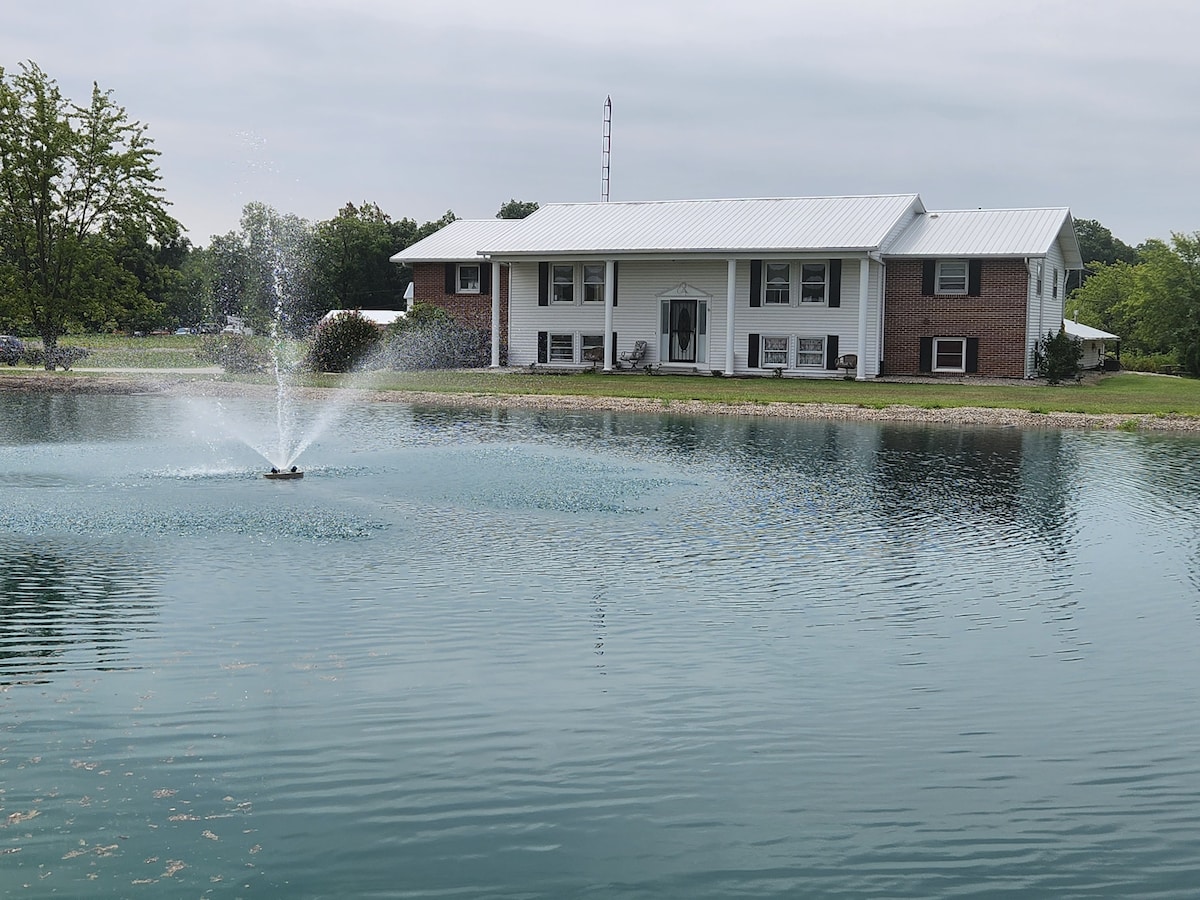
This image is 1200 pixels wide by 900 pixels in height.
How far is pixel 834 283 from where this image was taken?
3941cm

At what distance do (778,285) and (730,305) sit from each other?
189cm

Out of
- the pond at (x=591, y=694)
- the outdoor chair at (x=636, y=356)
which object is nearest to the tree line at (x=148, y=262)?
the outdoor chair at (x=636, y=356)

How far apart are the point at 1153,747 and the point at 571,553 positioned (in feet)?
19.9

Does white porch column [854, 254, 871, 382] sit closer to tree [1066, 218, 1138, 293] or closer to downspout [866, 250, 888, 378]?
downspout [866, 250, 888, 378]

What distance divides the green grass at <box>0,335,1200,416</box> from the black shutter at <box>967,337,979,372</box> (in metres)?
2.99

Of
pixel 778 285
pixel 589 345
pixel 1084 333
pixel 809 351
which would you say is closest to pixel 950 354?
pixel 809 351

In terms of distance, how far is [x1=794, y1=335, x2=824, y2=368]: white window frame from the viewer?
39.8 metres

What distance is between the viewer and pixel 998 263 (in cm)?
3816

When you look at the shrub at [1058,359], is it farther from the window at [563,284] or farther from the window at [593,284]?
the window at [563,284]

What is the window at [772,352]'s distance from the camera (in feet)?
132

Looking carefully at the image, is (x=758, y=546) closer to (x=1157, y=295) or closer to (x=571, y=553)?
(x=571, y=553)

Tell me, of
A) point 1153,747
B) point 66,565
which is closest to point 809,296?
point 66,565

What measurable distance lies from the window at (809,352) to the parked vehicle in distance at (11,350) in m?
24.9

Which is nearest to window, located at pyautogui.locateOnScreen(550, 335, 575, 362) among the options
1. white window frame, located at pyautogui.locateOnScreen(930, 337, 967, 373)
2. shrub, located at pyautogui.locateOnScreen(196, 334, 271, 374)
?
shrub, located at pyautogui.locateOnScreen(196, 334, 271, 374)
